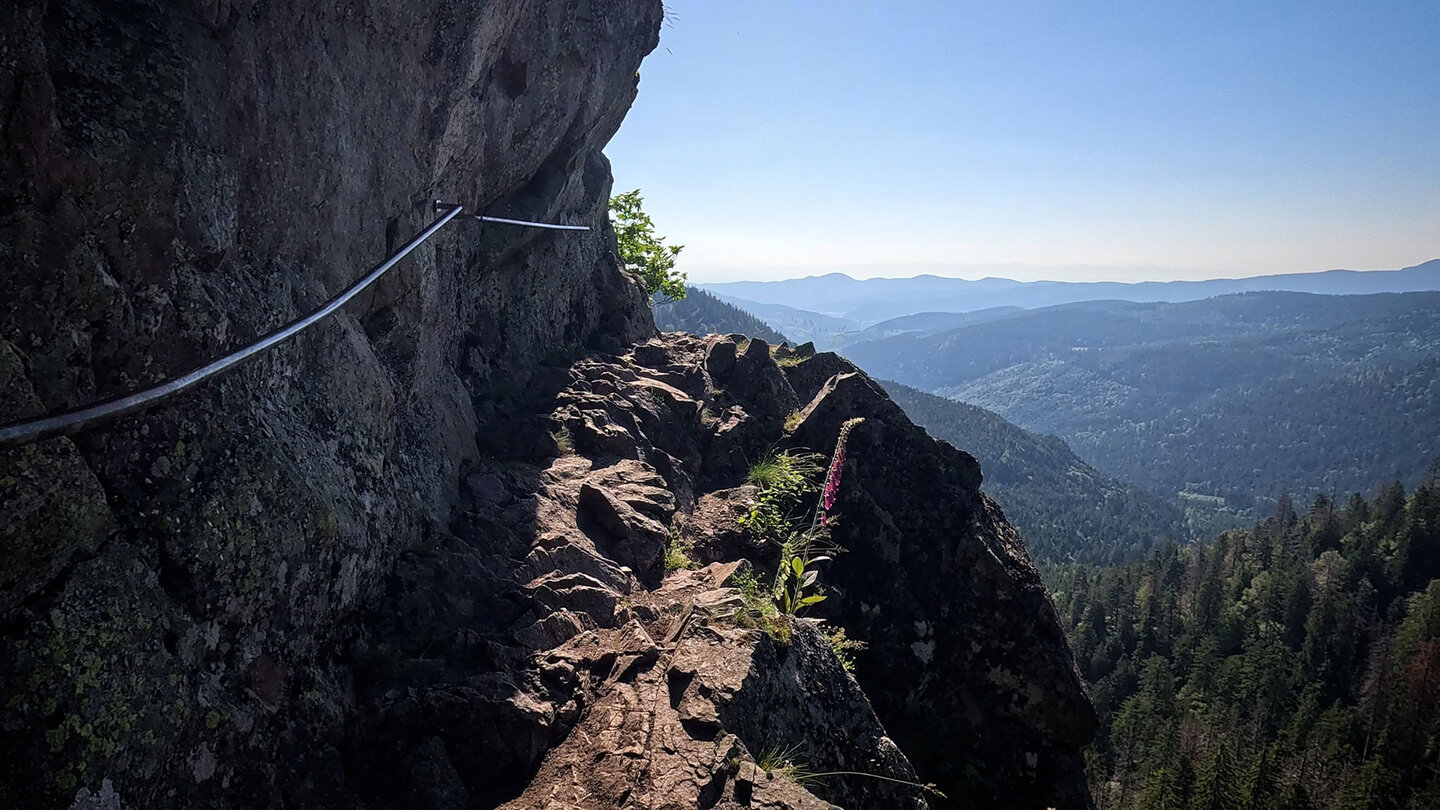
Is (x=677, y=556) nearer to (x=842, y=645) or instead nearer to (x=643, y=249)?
(x=842, y=645)

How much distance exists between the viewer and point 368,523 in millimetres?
7723

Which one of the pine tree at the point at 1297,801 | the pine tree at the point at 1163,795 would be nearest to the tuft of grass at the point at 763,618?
the pine tree at the point at 1163,795

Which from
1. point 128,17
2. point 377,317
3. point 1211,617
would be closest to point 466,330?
point 377,317

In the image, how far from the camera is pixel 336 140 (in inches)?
336

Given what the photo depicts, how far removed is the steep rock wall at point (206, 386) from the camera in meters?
4.54

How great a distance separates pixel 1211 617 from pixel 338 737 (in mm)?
146386

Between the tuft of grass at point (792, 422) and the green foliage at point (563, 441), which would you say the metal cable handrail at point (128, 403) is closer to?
the green foliage at point (563, 441)

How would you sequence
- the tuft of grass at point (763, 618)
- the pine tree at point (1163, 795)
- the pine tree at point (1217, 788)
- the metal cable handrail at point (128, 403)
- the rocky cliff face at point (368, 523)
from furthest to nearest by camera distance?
the pine tree at point (1163, 795)
the pine tree at point (1217, 788)
the tuft of grass at point (763, 618)
the rocky cliff face at point (368, 523)
the metal cable handrail at point (128, 403)

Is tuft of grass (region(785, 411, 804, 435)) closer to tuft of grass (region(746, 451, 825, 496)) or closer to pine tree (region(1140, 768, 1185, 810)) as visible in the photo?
tuft of grass (region(746, 451, 825, 496))

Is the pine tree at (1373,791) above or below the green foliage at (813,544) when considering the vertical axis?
below

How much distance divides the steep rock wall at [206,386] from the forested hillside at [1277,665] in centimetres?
6493

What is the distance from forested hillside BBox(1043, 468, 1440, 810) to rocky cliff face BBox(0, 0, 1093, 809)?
5739 centimetres

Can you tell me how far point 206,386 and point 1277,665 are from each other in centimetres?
12441

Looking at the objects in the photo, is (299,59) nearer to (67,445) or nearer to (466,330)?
(67,445)
